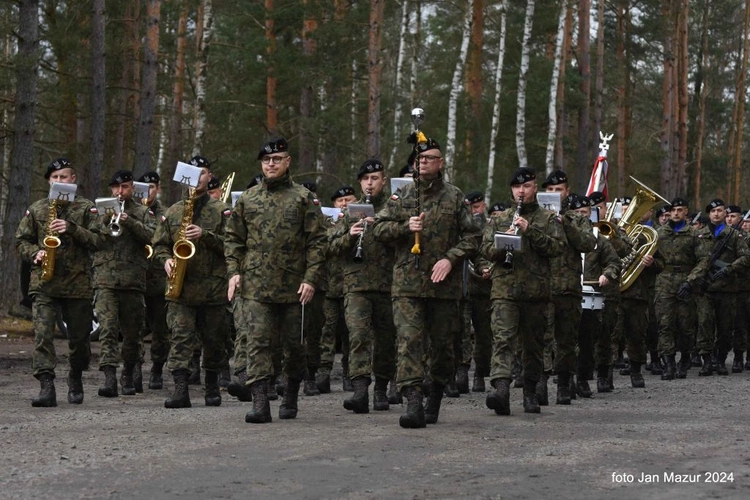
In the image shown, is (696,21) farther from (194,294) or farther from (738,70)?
(194,294)

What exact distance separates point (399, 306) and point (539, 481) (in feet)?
9.84

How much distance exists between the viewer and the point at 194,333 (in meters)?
12.4

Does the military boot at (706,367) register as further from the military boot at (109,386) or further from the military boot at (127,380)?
the military boot at (109,386)

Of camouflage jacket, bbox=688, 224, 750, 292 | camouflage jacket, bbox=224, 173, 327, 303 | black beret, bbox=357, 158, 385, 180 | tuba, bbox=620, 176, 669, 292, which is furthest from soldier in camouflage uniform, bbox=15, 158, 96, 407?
camouflage jacket, bbox=688, 224, 750, 292

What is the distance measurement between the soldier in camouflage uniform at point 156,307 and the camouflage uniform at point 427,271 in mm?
4466

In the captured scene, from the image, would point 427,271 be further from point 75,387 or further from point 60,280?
point 75,387

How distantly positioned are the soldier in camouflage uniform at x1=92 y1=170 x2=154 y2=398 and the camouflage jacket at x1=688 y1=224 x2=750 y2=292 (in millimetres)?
8404

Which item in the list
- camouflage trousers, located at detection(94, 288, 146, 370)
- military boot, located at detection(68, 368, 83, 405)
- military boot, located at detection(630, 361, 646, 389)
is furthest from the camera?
military boot, located at detection(630, 361, 646, 389)

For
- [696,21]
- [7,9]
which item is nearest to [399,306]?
[7,9]

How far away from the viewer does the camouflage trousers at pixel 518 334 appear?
11781mm

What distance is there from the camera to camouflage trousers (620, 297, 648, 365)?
1647cm

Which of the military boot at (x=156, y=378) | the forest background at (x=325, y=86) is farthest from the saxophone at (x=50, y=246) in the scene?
the forest background at (x=325, y=86)

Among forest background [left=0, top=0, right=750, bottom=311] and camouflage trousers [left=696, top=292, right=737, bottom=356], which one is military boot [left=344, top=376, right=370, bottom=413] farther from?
forest background [left=0, top=0, right=750, bottom=311]

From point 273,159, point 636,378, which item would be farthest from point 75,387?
point 636,378
